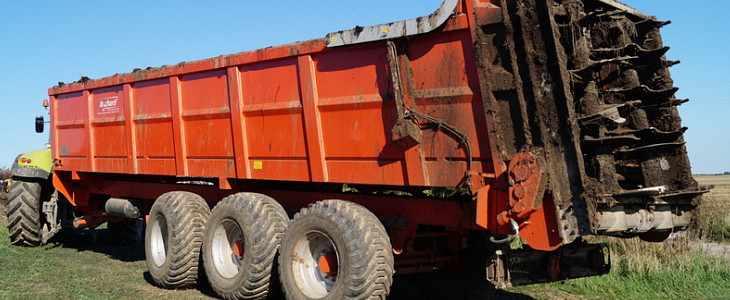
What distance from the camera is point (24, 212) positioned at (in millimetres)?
10867

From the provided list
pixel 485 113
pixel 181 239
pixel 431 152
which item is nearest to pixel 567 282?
pixel 431 152

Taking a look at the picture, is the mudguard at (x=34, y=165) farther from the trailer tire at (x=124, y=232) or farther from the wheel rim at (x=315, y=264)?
the wheel rim at (x=315, y=264)

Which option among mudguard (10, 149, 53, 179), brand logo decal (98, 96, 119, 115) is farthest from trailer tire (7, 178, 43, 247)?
brand logo decal (98, 96, 119, 115)

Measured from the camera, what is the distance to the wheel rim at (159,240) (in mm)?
7910

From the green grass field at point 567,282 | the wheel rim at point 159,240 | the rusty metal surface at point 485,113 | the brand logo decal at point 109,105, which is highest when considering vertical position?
the brand logo decal at point 109,105

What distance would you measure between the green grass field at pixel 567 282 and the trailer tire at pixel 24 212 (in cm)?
94

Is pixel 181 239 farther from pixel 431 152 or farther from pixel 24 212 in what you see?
pixel 24 212

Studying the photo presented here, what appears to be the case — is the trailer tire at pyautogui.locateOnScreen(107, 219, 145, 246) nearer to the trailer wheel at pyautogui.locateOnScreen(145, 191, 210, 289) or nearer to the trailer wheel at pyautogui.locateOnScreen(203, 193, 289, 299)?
the trailer wheel at pyautogui.locateOnScreen(145, 191, 210, 289)

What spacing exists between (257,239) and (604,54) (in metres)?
3.48

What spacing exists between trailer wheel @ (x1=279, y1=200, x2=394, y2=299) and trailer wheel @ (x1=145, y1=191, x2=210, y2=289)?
1.82m

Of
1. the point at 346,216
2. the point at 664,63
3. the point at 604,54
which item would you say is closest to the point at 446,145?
the point at 346,216

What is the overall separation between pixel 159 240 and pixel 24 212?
13.7ft

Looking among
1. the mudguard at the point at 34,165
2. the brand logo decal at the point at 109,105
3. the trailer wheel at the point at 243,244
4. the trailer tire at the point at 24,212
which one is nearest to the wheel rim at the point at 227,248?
the trailer wheel at the point at 243,244

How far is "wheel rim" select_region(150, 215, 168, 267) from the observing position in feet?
26.0
